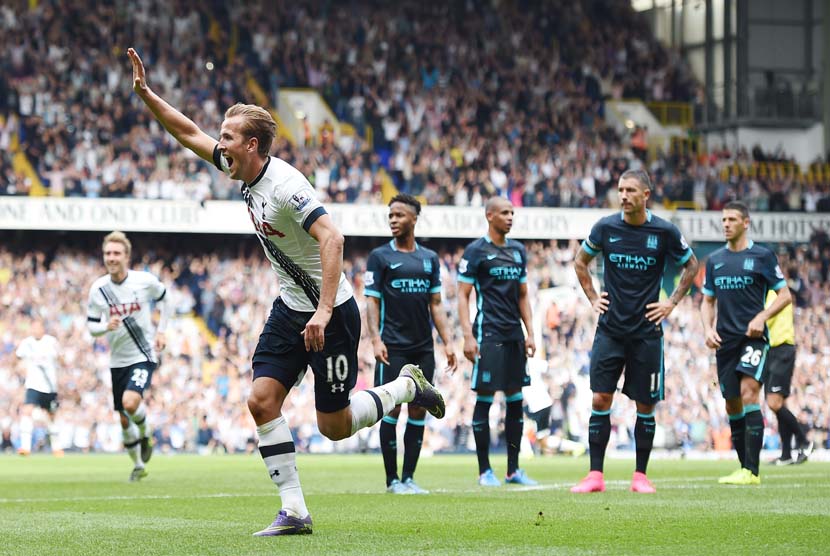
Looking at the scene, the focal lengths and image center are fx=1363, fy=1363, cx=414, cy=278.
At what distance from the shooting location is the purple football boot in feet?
24.1

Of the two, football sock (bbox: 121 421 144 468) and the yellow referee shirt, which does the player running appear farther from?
the yellow referee shirt

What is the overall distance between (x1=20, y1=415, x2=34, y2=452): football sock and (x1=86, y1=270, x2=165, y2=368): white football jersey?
31.4 ft

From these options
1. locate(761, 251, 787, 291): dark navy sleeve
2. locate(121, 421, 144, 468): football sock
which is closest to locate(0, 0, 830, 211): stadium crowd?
locate(121, 421, 144, 468): football sock

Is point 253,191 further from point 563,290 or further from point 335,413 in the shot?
point 563,290

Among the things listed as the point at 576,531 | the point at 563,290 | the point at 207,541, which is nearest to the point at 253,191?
the point at 207,541

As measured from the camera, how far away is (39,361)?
2205 centimetres

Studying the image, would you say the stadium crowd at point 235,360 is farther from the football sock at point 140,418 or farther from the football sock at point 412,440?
the football sock at point 412,440

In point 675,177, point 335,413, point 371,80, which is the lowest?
point 335,413

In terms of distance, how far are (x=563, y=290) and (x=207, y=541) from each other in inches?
Answer: 916

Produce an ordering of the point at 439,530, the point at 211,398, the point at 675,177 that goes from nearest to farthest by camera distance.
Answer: the point at 439,530 < the point at 211,398 < the point at 675,177

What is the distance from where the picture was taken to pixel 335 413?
7.73 metres

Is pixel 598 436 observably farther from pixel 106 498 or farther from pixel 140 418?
pixel 140 418

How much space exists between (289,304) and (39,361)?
50.6ft

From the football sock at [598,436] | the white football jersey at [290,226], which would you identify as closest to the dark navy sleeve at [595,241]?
the football sock at [598,436]
